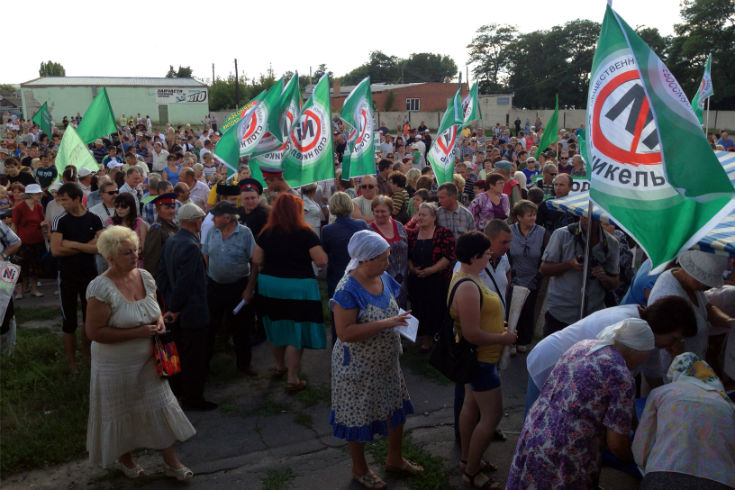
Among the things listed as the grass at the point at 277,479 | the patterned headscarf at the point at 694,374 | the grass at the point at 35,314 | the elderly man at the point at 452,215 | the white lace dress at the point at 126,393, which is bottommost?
the grass at the point at 277,479

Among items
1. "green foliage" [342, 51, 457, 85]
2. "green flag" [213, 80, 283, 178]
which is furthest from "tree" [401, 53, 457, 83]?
"green flag" [213, 80, 283, 178]

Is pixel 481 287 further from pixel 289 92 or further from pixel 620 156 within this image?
pixel 289 92

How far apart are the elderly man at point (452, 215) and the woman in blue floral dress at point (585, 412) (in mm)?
3634

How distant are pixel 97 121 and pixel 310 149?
18.0ft

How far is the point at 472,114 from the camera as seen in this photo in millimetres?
14828

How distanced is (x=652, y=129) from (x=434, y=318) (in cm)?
378

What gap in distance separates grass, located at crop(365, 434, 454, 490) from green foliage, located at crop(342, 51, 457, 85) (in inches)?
3847

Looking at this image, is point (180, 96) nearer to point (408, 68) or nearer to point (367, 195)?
point (367, 195)

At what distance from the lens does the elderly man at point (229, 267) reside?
5781mm

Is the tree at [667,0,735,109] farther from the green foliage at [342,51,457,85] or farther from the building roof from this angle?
the green foliage at [342,51,457,85]

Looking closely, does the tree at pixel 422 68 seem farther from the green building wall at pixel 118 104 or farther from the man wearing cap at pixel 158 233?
the man wearing cap at pixel 158 233

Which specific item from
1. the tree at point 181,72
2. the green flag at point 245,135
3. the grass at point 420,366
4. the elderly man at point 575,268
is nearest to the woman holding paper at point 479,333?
the elderly man at point 575,268

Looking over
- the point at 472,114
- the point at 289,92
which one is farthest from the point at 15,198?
the point at 472,114

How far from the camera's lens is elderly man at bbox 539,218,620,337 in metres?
5.30
